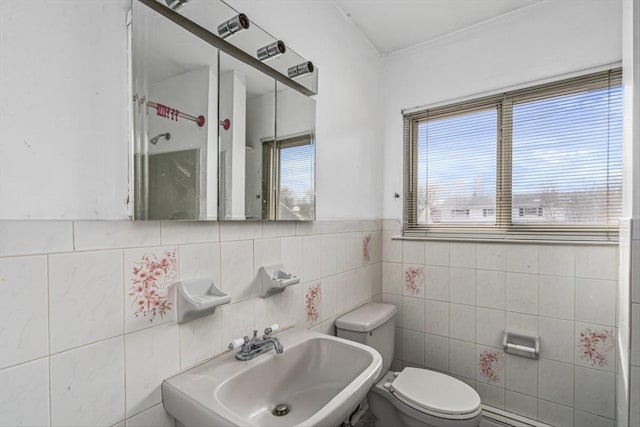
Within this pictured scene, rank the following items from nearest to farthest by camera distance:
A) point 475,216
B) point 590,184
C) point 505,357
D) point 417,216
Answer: point 590,184, point 505,357, point 475,216, point 417,216

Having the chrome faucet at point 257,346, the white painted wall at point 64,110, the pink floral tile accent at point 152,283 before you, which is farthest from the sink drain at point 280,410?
Answer: the white painted wall at point 64,110

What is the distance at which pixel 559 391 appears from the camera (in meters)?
1.63

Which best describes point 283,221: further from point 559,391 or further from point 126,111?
point 559,391

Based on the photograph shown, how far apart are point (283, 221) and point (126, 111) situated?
695 millimetres

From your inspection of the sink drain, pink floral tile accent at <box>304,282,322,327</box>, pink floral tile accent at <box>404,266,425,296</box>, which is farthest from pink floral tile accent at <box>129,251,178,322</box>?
pink floral tile accent at <box>404,266,425,296</box>

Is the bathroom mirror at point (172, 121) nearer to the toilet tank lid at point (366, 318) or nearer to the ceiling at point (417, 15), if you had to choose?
the toilet tank lid at point (366, 318)

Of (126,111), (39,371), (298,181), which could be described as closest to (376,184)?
(298,181)

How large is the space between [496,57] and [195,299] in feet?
6.59

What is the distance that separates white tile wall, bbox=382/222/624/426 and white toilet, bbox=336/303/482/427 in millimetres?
297

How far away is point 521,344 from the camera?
173 cm

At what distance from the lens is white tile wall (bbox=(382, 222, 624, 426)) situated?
5.08ft

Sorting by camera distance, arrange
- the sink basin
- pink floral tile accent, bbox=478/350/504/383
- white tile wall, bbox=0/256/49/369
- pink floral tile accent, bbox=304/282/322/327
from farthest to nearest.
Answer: pink floral tile accent, bbox=478/350/504/383, pink floral tile accent, bbox=304/282/322/327, the sink basin, white tile wall, bbox=0/256/49/369

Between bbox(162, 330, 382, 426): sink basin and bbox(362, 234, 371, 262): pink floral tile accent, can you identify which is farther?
bbox(362, 234, 371, 262): pink floral tile accent

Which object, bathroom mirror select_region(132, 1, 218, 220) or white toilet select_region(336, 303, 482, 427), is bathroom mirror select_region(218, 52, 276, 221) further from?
white toilet select_region(336, 303, 482, 427)
